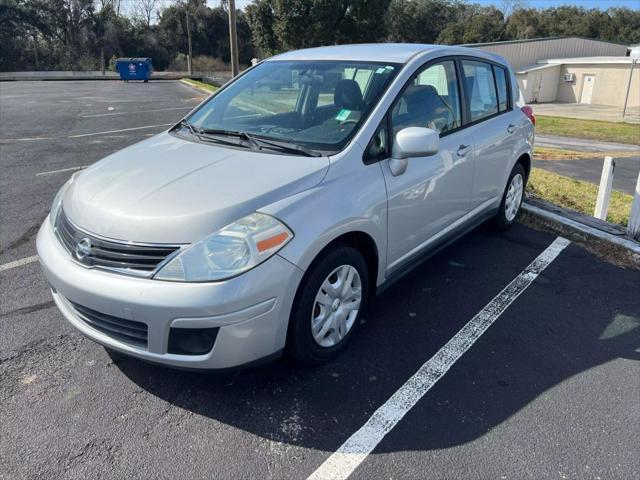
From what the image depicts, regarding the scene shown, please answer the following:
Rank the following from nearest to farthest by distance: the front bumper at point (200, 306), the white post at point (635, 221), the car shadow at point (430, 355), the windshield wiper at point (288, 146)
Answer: the front bumper at point (200, 306) < the car shadow at point (430, 355) < the windshield wiper at point (288, 146) < the white post at point (635, 221)

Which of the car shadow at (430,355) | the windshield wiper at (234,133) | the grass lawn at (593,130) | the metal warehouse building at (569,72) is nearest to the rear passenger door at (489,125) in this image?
the car shadow at (430,355)

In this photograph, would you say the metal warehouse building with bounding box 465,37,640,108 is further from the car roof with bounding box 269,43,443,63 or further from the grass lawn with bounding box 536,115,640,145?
the car roof with bounding box 269,43,443,63

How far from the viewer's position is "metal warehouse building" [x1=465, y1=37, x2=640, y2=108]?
35938 millimetres

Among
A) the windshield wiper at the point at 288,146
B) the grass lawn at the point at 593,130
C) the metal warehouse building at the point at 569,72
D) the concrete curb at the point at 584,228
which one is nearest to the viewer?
the windshield wiper at the point at 288,146

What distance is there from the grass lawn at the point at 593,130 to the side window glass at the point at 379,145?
716 inches

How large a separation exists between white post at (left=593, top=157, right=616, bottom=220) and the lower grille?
16.6ft

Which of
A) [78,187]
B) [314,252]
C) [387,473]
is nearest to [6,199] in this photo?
[78,187]

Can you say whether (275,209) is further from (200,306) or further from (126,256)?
(126,256)

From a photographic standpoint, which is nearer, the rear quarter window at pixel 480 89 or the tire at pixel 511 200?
the rear quarter window at pixel 480 89

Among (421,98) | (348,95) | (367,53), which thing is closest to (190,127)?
(348,95)

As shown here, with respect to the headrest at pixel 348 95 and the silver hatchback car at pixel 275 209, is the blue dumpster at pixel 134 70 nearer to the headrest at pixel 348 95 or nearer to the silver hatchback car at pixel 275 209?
the silver hatchback car at pixel 275 209

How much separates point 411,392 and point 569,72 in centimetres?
4468

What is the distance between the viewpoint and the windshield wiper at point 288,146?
296 centimetres

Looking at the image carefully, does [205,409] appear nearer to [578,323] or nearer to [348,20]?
[578,323]
